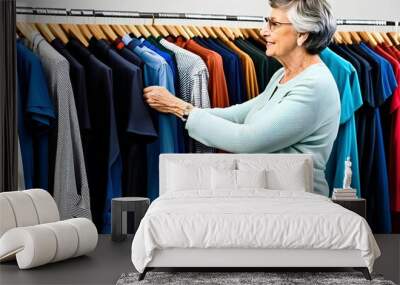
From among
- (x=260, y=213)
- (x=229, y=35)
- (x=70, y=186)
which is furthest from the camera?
(x=229, y=35)

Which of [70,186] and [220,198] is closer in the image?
[220,198]

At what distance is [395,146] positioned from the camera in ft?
20.4

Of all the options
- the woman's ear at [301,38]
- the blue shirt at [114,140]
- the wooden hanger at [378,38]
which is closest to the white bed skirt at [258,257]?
the blue shirt at [114,140]

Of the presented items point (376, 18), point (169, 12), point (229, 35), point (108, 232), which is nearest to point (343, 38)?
point (376, 18)

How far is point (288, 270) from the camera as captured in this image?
4645 millimetres

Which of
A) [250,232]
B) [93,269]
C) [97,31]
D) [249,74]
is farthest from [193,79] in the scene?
[250,232]

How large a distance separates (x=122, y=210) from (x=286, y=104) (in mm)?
1659

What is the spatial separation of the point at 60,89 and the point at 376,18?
2943mm

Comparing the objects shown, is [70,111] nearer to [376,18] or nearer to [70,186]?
[70,186]

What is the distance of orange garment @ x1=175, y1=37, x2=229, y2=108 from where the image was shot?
606 cm

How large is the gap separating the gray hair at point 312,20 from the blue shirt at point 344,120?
0.12 m

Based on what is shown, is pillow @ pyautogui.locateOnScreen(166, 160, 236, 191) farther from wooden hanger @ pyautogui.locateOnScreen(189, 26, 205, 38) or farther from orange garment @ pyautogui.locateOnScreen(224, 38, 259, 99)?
wooden hanger @ pyautogui.locateOnScreen(189, 26, 205, 38)

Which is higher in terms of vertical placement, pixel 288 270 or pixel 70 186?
pixel 70 186

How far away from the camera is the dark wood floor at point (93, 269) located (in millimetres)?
4391
